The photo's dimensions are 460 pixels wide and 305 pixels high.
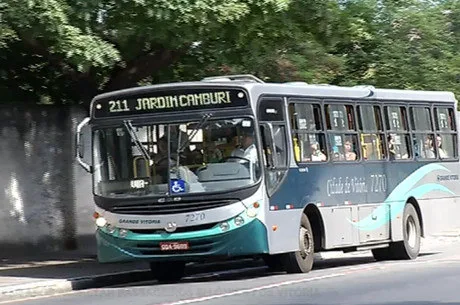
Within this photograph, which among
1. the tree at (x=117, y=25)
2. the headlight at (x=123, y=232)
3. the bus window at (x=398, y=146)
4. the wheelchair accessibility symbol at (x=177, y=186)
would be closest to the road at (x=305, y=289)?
the headlight at (x=123, y=232)

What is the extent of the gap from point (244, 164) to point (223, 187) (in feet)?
1.56

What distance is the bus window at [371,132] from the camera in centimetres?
1939

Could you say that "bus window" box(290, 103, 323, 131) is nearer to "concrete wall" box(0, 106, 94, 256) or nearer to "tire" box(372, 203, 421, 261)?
"tire" box(372, 203, 421, 261)

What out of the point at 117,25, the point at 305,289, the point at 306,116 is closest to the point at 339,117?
the point at 306,116

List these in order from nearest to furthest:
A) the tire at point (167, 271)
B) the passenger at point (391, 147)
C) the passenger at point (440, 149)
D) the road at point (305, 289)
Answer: the road at point (305, 289) → the tire at point (167, 271) → the passenger at point (391, 147) → the passenger at point (440, 149)

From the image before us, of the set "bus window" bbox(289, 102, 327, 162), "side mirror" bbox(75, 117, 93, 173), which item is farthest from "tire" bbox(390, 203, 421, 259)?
"side mirror" bbox(75, 117, 93, 173)

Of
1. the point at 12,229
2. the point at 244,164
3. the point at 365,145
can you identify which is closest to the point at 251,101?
the point at 244,164

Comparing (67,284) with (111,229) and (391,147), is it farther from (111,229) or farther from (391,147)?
(391,147)

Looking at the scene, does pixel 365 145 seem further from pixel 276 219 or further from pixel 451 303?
pixel 451 303

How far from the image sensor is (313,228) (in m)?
18.0

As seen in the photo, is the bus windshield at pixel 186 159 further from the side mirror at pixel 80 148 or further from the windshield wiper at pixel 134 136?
the side mirror at pixel 80 148

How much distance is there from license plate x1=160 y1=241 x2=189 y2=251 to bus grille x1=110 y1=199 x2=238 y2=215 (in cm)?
47

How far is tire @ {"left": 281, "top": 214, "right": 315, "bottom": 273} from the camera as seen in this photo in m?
17.2

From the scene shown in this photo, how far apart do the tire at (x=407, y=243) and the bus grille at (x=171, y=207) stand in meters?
5.74
